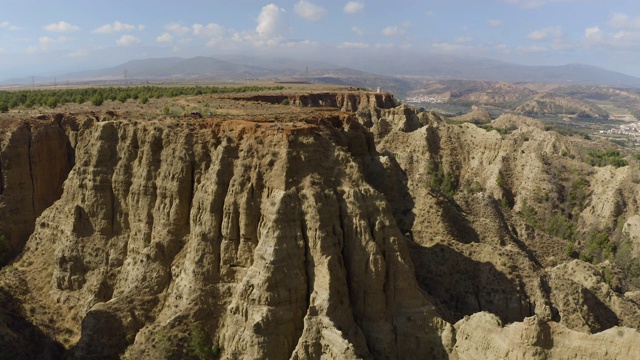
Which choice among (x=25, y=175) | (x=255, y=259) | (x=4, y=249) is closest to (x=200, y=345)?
(x=255, y=259)

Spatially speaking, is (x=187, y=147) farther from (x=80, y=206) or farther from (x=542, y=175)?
(x=542, y=175)

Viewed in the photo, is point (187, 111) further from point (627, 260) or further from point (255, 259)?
point (627, 260)

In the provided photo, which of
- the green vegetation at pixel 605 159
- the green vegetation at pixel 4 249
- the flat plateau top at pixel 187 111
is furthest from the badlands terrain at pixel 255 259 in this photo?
the green vegetation at pixel 605 159

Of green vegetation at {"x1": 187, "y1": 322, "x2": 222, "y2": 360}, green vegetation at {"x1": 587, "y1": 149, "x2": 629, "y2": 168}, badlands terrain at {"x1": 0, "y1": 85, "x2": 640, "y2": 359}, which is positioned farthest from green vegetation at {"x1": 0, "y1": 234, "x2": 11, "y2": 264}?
green vegetation at {"x1": 587, "y1": 149, "x2": 629, "y2": 168}

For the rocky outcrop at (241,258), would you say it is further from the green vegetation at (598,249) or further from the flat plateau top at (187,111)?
the green vegetation at (598,249)

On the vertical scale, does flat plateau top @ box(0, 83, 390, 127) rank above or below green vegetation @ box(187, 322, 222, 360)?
above

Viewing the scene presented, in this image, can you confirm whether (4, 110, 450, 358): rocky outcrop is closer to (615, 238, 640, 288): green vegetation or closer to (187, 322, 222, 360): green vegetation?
(187, 322, 222, 360): green vegetation

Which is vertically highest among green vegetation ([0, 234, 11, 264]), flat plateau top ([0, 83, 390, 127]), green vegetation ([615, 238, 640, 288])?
flat plateau top ([0, 83, 390, 127])
